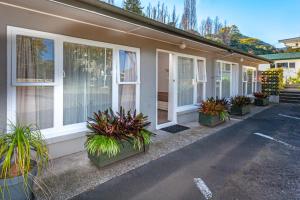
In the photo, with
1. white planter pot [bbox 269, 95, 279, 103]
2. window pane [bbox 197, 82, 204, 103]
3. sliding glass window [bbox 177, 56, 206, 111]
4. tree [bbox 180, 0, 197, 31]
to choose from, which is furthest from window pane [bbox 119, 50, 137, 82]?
tree [bbox 180, 0, 197, 31]

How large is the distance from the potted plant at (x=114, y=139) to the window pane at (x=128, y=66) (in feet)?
4.19

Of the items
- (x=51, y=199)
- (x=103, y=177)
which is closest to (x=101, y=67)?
(x=103, y=177)

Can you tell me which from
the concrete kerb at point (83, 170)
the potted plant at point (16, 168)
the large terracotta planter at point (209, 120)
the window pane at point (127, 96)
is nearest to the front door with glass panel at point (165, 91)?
the large terracotta planter at point (209, 120)

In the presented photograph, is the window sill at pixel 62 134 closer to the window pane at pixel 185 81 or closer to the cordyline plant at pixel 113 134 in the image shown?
the cordyline plant at pixel 113 134

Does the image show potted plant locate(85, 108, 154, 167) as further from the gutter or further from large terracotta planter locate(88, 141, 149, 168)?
the gutter

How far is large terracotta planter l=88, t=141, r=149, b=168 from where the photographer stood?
3.37 m

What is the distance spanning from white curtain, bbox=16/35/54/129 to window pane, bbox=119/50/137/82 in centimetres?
158

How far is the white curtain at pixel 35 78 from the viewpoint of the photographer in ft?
10.8

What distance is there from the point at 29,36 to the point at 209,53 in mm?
6235

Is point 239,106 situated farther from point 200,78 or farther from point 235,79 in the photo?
point 235,79

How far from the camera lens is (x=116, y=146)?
3.49 metres

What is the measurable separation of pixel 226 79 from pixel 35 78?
319 inches

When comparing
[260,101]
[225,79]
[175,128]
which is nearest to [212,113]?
[175,128]

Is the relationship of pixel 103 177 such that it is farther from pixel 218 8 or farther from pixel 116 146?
pixel 218 8
